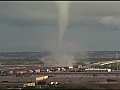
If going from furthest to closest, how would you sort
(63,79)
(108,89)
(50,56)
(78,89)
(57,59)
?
(50,56) < (57,59) < (63,79) < (108,89) < (78,89)

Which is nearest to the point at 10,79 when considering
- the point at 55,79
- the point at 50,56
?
Result: the point at 55,79

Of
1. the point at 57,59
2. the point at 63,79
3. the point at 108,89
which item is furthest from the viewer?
the point at 57,59

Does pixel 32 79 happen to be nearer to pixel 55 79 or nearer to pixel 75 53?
pixel 55 79

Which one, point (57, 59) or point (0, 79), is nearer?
point (0, 79)

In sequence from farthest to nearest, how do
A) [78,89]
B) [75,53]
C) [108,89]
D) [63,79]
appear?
[75,53]
[63,79]
[108,89]
[78,89]

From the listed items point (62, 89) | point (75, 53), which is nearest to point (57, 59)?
point (75, 53)

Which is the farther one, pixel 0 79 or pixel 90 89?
pixel 0 79

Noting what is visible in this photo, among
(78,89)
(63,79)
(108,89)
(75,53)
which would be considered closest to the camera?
(78,89)

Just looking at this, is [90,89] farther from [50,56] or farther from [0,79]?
[50,56]

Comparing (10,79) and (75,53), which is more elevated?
(75,53)
